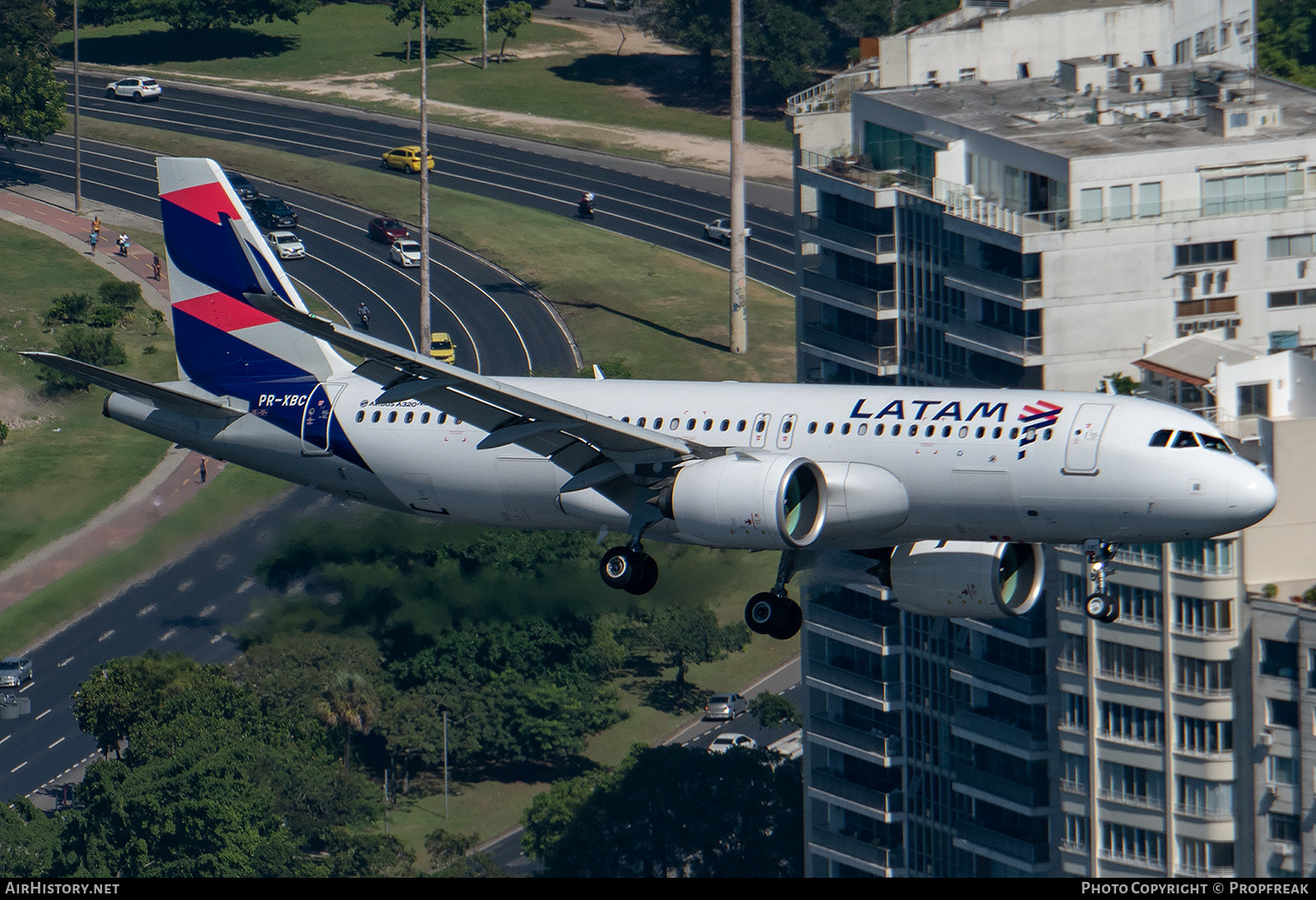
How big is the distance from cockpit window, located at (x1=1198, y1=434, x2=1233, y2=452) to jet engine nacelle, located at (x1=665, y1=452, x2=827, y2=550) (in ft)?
40.0

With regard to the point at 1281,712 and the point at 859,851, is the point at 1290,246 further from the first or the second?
the point at 859,851

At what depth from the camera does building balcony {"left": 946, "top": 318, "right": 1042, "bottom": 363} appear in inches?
4870

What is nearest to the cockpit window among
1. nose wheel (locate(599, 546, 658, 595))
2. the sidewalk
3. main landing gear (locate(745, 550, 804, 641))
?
main landing gear (locate(745, 550, 804, 641))

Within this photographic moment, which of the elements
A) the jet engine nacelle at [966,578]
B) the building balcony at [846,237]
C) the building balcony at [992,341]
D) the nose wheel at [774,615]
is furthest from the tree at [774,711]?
the nose wheel at [774,615]

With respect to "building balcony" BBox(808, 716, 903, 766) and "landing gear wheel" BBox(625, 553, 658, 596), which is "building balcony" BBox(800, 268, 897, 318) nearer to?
"building balcony" BBox(808, 716, 903, 766)

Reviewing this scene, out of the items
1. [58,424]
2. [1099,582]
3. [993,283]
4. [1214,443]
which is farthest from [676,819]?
[1214,443]

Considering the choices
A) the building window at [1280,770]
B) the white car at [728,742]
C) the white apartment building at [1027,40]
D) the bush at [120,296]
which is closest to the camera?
the building window at [1280,770]

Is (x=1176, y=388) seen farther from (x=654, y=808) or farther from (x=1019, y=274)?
(x=654, y=808)

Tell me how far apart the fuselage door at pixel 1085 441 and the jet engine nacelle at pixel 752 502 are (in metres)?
8.12

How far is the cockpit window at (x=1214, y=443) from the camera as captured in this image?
59844mm

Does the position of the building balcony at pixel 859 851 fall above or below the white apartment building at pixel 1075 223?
below

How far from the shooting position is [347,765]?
18650 centimetres

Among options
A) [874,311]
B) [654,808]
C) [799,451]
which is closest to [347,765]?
[654,808]

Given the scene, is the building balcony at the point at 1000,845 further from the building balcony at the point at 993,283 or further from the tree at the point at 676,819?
the tree at the point at 676,819
